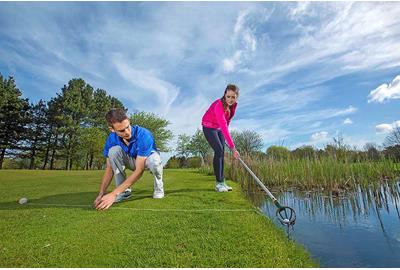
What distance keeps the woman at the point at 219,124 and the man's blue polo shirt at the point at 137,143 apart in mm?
1187

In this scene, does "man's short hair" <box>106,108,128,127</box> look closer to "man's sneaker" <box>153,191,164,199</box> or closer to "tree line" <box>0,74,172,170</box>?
"man's sneaker" <box>153,191,164,199</box>

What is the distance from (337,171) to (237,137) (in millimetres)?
30264

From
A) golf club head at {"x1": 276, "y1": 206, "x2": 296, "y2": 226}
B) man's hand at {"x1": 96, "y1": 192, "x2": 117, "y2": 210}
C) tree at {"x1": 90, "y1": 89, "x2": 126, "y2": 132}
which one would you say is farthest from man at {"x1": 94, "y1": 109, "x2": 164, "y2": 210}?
tree at {"x1": 90, "y1": 89, "x2": 126, "y2": 132}

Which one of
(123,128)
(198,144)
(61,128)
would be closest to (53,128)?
(61,128)

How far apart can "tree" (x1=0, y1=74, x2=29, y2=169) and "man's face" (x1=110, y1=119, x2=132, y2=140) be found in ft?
106

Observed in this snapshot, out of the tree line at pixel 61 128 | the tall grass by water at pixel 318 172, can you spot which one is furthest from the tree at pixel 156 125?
the tall grass by water at pixel 318 172

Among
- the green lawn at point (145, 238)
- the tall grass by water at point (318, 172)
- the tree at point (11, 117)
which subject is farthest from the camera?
the tree at point (11, 117)

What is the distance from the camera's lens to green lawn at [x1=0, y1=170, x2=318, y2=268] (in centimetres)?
219

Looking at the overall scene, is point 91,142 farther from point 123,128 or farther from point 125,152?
Answer: point 123,128

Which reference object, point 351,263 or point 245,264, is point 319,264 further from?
point 245,264

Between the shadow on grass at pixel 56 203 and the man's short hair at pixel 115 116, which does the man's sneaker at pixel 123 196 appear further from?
the man's short hair at pixel 115 116

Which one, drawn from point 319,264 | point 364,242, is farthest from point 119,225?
point 364,242

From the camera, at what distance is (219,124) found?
17.6ft

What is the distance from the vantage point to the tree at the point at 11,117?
31578mm
